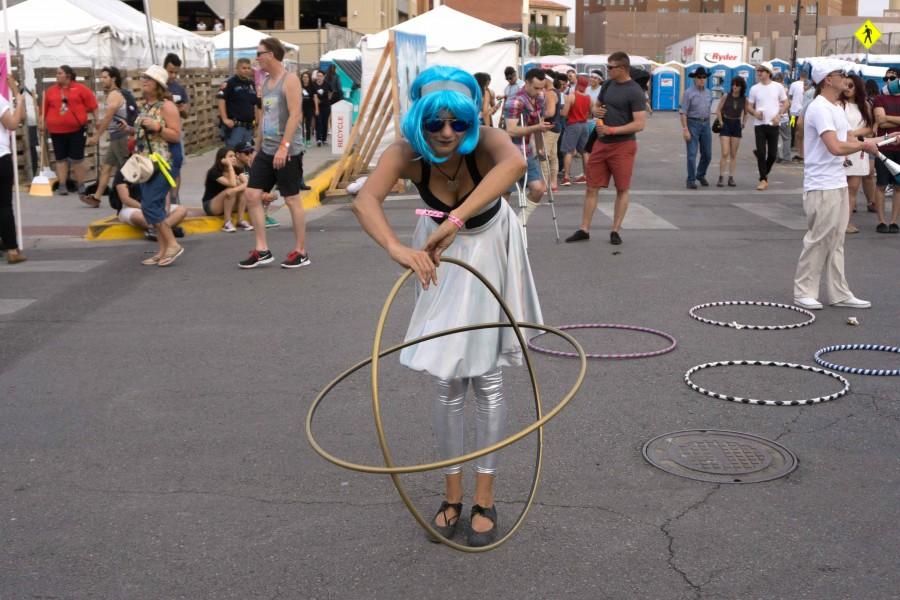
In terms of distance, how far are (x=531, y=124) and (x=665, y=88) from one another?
4930 cm

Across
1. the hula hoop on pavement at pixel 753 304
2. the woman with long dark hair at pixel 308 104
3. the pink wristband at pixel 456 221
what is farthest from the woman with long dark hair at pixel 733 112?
the pink wristband at pixel 456 221

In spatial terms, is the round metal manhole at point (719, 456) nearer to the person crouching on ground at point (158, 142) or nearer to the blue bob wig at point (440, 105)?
the blue bob wig at point (440, 105)

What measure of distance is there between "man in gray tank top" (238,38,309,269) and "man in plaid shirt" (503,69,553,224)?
7.66 feet

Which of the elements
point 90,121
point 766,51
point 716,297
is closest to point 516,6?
point 766,51

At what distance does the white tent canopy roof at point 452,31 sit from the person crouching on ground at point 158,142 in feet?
42.5

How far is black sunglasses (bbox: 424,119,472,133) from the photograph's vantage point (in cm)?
388

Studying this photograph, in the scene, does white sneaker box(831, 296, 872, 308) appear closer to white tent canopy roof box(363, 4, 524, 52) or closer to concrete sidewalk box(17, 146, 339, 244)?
concrete sidewalk box(17, 146, 339, 244)

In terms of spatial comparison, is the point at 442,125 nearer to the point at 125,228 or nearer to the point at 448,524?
the point at 448,524

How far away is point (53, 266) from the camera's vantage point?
424 inches

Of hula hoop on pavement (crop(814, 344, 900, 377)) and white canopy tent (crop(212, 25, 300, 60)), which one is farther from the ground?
white canopy tent (crop(212, 25, 300, 60))

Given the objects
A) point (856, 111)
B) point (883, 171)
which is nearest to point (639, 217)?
point (883, 171)

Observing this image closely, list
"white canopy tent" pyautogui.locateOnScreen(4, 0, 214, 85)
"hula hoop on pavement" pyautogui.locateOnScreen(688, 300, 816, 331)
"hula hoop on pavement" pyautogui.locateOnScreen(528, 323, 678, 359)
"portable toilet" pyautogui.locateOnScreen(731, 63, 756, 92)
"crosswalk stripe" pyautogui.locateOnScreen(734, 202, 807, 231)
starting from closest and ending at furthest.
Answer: "hula hoop on pavement" pyautogui.locateOnScreen(528, 323, 678, 359) < "hula hoop on pavement" pyautogui.locateOnScreen(688, 300, 816, 331) < "crosswalk stripe" pyautogui.locateOnScreen(734, 202, 807, 231) < "white canopy tent" pyautogui.locateOnScreen(4, 0, 214, 85) < "portable toilet" pyautogui.locateOnScreen(731, 63, 756, 92)

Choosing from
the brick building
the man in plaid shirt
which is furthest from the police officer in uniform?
the brick building

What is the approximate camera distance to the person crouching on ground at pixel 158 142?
34.8 feet
